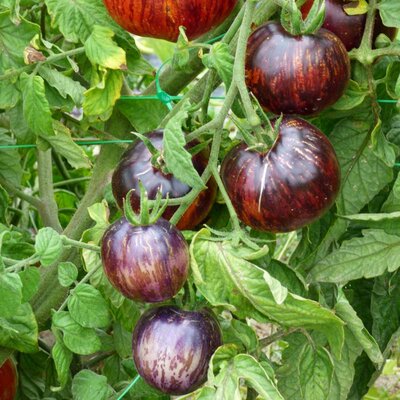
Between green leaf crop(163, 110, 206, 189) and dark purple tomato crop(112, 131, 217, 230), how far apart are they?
0.06m

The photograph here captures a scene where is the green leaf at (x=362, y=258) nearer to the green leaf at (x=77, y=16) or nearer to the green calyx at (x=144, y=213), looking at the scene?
the green calyx at (x=144, y=213)

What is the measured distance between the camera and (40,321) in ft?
3.93

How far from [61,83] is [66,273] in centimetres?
23

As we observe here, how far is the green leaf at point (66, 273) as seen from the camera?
97 centimetres

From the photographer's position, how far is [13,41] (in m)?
1.06

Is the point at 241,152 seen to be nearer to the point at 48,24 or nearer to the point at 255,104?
the point at 255,104

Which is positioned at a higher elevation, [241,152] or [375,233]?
[241,152]

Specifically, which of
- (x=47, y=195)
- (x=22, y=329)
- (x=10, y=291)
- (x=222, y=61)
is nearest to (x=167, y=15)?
(x=222, y=61)

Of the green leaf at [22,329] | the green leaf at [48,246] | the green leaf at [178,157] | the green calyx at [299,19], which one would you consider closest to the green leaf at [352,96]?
the green calyx at [299,19]

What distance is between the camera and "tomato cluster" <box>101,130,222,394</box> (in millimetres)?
782

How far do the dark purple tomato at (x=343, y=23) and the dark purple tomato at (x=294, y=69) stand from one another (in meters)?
0.09

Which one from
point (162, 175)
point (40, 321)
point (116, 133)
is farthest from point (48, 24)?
point (162, 175)

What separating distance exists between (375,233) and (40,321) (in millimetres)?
489

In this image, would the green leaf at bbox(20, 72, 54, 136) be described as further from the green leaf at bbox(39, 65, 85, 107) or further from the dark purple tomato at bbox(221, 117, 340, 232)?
the dark purple tomato at bbox(221, 117, 340, 232)
